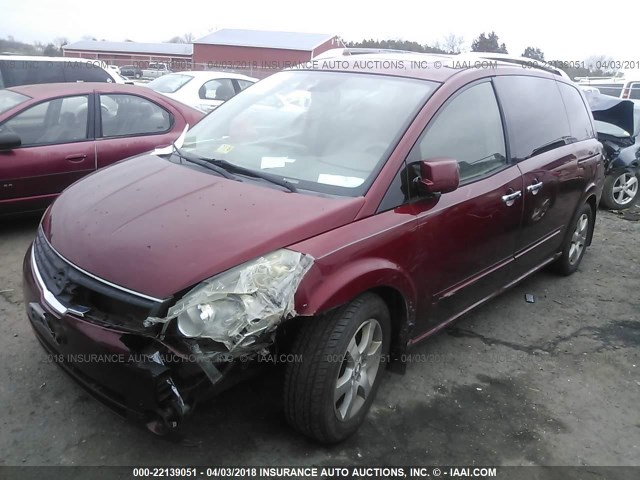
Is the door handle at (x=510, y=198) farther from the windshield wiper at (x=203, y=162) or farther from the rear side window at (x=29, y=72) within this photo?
the rear side window at (x=29, y=72)

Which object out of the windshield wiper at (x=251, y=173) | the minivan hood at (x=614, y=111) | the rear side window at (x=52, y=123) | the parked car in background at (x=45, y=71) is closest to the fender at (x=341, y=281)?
the windshield wiper at (x=251, y=173)

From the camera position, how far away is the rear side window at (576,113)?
462 centimetres

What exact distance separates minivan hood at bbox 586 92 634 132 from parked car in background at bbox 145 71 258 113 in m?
5.65

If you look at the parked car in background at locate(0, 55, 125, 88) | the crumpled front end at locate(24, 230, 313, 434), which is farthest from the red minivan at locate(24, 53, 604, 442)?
the parked car in background at locate(0, 55, 125, 88)

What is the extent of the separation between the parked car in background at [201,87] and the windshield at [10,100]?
13.0ft

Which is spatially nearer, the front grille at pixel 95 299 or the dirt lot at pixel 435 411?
the front grille at pixel 95 299

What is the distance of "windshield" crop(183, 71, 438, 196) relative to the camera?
113 inches

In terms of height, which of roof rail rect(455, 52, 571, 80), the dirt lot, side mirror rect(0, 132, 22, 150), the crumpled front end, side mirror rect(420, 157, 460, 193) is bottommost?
the dirt lot

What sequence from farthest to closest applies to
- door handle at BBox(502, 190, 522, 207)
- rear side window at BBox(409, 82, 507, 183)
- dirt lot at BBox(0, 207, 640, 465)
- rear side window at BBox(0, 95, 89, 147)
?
1. rear side window at BBox(0, 95, 89, 147)
2. door handle at BBox(502, 190, 522, 207)
3. rear side window at BBox(409, 82, 507, 183)
4. dirt lot at BBox(0, 207, 640, 465)

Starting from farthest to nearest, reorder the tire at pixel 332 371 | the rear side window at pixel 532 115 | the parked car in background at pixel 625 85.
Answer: the parked car in background at pixel 625 85, the rear side window at pixel 532 115, the tire at pixel 332 371

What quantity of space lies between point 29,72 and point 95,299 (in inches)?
301

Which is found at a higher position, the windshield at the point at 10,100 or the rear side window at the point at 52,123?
the windshield at the point at 10,100

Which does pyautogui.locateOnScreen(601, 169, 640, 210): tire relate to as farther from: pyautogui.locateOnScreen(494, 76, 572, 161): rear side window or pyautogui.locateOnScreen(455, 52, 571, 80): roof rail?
pyautogui.locateOnScreen(494, 76, 572, 161): rear side window

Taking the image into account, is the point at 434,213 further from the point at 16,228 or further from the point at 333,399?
the point at 16,228
